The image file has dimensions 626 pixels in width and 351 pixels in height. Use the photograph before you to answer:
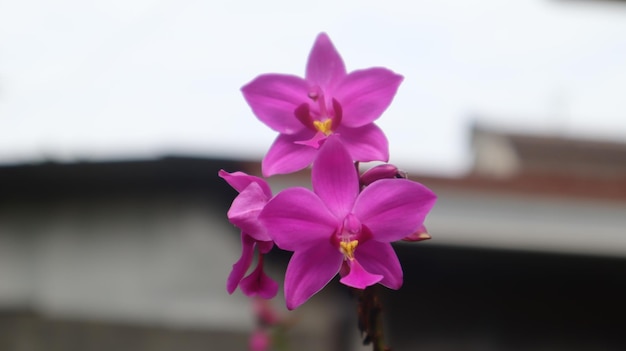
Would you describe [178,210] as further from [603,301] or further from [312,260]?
[312,260]

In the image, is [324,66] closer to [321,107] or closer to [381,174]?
[321,107]

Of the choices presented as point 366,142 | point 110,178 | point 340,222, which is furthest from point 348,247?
point 110,178

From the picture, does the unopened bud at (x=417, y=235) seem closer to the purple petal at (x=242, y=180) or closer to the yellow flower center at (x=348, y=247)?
the yellow flower center at (x=348, y=247)

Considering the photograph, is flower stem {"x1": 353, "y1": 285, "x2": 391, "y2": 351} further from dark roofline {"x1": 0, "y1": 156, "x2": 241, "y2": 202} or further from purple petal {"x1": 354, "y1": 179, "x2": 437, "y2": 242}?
dark roofline {"x1": 0, "y1": 156, "x2": 241, "y2": 202}

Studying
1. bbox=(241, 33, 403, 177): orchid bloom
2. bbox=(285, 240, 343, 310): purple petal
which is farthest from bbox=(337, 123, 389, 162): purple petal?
bbox=(285, 240, 343, 310): purple petal

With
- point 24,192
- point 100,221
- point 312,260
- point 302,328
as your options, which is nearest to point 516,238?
point 302,328
